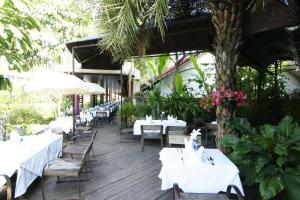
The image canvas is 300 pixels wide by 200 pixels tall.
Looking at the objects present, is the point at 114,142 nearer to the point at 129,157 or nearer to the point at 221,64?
the point at 129,157

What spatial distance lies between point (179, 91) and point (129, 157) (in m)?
5.82

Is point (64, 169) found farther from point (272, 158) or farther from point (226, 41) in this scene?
point (226, 41)

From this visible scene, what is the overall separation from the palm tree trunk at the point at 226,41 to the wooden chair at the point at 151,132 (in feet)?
10.2

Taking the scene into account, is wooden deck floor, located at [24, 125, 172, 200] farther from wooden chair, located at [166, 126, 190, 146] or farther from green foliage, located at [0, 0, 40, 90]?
green foliage, located at [0, 0, 40, 90]

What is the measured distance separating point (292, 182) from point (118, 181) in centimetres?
326

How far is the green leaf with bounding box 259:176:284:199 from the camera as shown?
3357 millimetres

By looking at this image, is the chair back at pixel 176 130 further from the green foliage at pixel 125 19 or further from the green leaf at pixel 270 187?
the green leaf at pixel 270 187

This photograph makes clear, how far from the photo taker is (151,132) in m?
8.62

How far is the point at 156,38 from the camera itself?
25.2 ft

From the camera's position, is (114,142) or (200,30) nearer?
(200,30)

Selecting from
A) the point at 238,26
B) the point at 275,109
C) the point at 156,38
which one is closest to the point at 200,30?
the point at 156,38

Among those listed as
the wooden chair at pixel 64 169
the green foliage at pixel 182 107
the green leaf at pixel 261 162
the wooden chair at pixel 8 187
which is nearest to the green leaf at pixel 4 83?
the wooden chair at pixel 8 187

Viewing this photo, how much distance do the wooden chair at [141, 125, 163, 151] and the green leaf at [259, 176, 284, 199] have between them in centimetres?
473

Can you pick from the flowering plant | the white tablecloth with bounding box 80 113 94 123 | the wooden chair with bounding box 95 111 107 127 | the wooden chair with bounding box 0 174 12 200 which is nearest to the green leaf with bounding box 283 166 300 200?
the flowering plant
